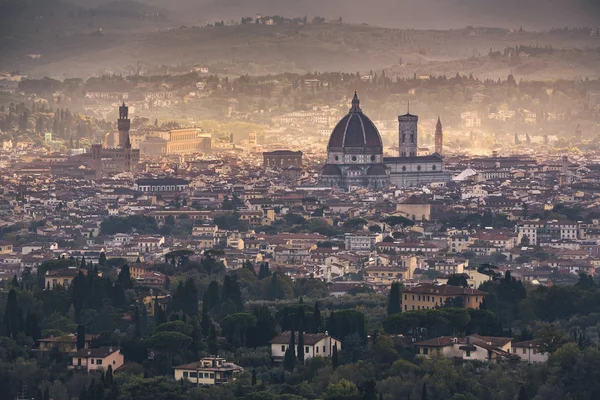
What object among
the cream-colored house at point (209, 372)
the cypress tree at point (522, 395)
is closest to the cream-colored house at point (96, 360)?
the cream-colored house at point (209, 372)

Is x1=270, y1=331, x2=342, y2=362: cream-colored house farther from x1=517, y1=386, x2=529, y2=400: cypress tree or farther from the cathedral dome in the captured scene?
the cathedral dome

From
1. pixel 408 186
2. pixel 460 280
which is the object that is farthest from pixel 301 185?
pixel 460 280

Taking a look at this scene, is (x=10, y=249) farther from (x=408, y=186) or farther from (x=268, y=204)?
(x=408, y=186)

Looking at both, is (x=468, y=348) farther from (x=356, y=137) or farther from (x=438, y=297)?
(x=356, y=137)

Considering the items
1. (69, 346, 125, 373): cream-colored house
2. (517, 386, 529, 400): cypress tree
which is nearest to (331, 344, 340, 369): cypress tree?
(69, 346, 125, 373): cream-colored house

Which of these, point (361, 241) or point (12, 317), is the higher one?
point (361, 241)

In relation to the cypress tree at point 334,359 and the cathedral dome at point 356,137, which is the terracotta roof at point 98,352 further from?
the cathedral dome at point 356,137

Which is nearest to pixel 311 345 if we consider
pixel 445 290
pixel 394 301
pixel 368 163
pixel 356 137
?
pixel 394 301
